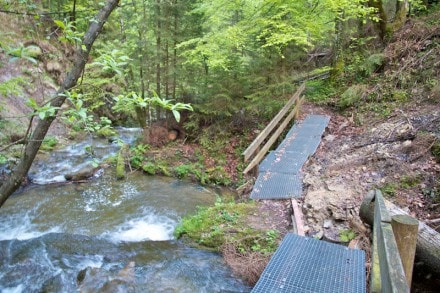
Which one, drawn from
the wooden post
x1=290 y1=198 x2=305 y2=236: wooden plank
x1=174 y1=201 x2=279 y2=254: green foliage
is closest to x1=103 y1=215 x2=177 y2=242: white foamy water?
x1=174 y1=201 x2=279 y2=254: green foliage

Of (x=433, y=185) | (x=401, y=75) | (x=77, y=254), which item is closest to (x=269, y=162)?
(x=433, y=185)

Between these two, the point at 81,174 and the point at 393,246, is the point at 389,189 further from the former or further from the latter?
the point at 81,174

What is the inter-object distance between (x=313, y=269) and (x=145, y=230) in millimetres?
4219

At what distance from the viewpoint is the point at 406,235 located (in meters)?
2.69

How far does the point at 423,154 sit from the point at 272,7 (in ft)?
22.6

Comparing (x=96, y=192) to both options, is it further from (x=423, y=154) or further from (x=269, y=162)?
(x=423, y=154)

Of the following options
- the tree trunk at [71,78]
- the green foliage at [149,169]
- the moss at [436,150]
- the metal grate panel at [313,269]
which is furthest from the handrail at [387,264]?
the green foliage at [149,169]

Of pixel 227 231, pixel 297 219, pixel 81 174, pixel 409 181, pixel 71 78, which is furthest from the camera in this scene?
pixel 81 174

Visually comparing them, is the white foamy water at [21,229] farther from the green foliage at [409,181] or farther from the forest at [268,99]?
the green foliage at [409,181]

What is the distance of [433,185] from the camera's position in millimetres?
5348

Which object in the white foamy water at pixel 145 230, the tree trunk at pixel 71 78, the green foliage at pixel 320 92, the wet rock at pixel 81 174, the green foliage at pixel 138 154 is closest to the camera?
the tree trunk at pixel 71 78

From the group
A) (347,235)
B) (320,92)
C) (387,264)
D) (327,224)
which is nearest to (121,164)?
(327,224)

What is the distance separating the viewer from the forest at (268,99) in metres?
5.91

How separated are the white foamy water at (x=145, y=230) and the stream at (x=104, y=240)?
0.02m
